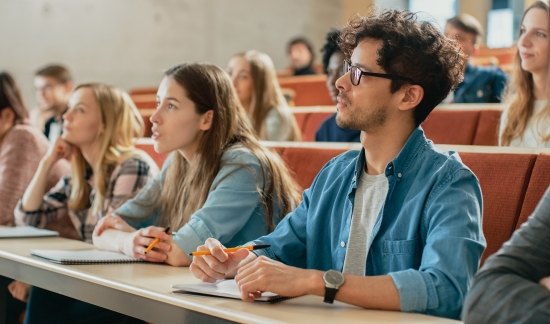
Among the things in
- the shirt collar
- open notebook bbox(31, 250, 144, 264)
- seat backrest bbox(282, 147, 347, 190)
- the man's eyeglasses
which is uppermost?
the man's eyeglasses

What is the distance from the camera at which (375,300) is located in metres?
1.32

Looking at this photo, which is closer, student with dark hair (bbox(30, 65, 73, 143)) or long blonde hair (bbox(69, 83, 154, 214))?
long blonde hair (bbox(69, 83, 154, 214))

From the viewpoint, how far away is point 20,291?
8.57 feet

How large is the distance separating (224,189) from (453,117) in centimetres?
132

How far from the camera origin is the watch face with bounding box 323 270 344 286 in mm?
1329

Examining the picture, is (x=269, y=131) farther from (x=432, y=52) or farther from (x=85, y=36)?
(x=85, y=36)

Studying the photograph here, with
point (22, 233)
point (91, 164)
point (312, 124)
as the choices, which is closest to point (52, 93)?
point (312, 124)

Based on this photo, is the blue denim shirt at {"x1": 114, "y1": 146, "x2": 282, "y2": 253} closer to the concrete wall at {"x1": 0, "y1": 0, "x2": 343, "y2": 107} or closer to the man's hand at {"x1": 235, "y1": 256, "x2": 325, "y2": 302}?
the man's hand at {"x1": 235, "y1": 256, "x2": 325, "y2": 302}

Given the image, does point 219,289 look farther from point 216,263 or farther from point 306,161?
point 306,161

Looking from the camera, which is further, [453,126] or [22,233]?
[453,126]

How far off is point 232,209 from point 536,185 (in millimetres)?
802

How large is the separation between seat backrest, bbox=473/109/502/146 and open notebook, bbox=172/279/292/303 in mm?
1695

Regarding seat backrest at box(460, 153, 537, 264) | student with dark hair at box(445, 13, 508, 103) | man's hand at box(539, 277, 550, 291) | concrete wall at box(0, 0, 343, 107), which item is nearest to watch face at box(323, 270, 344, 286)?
man's hand at box(539, 277, 550, 291)

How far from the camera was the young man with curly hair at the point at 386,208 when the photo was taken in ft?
4.39
